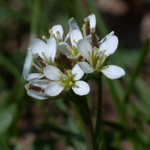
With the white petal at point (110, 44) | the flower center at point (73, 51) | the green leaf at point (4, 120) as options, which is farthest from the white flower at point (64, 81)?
the green leaf at point (4, 120)

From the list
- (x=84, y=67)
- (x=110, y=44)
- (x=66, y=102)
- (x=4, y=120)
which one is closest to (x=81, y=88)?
(x=84, y=67)

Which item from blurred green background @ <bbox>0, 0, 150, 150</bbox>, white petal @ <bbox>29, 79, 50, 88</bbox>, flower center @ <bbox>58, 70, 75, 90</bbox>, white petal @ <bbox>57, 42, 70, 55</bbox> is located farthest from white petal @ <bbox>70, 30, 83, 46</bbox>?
blurred green background @ <bbox>0, 0, 150, 150</bbox>

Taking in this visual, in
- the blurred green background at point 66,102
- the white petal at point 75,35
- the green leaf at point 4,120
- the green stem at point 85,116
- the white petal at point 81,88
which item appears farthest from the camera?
the blurred green background at point 66,102

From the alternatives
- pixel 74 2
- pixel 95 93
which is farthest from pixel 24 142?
pixel 74 2

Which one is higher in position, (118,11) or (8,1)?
(8,1)

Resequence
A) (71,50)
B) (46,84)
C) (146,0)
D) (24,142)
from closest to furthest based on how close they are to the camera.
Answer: (46,84)
(71,50)
(24,142)
(146,0)

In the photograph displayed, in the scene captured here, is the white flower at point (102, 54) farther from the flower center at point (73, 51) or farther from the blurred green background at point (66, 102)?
the blurred green background at point (66, 102)

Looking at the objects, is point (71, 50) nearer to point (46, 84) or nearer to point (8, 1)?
point (46, 84)

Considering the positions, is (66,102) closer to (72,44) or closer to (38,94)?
(72,44)
